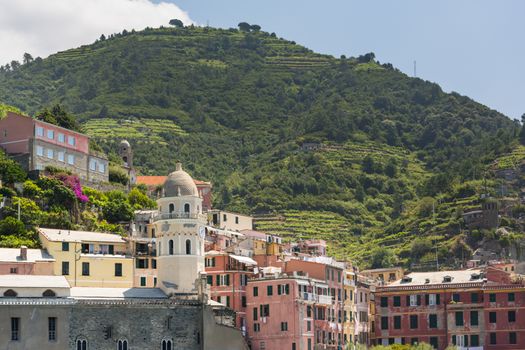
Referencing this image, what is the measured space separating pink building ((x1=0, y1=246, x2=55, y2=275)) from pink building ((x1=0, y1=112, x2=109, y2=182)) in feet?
58.6

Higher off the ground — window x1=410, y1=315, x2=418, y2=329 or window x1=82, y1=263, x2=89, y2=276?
window x1=82, y1=263, x2=89, y2=276

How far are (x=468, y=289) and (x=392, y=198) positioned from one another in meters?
87.3

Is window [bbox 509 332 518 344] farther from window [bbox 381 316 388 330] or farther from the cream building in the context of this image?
the cream building

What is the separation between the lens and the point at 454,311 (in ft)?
327

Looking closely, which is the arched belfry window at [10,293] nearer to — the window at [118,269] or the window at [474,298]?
the window at [118,269]

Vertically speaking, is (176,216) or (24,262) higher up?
(176,216)

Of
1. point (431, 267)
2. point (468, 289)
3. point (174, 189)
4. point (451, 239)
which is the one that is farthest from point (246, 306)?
point (451, 239)

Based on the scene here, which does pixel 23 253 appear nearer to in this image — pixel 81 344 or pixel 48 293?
pixel 48 293

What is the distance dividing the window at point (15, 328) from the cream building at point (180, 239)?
1281cm

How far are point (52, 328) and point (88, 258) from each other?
43.1 feet

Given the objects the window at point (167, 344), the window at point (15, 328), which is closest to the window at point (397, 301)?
the window at point (167, 344)

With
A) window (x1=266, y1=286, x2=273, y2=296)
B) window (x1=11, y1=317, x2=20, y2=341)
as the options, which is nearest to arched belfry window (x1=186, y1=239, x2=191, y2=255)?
window (x1=266, y1=286, x2=273, y2=296)

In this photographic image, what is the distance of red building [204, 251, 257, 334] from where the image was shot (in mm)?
95688

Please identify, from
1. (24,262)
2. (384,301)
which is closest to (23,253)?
(24,262)
